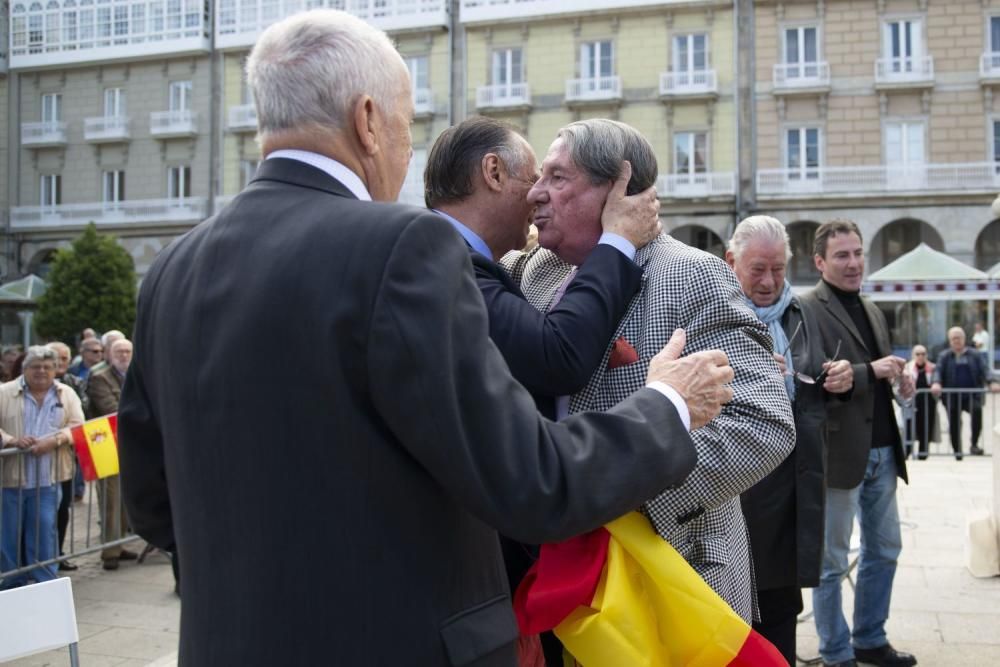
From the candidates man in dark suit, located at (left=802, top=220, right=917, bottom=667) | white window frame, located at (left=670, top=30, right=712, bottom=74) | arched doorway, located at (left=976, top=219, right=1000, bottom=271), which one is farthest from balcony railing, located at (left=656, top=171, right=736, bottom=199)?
man in dark suit, located at (left=802, top=220, right=917, bottom=667)

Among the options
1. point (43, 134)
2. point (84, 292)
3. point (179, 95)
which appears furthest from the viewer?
point (43, 134)

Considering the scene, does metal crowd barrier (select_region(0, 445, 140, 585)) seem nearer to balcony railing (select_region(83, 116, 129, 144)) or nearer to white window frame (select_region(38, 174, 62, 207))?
balcony railing (select_region(83, 116, 129, 144))

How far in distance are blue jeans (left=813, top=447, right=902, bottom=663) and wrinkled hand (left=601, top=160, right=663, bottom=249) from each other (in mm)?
2734

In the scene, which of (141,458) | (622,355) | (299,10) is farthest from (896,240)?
(141,458)

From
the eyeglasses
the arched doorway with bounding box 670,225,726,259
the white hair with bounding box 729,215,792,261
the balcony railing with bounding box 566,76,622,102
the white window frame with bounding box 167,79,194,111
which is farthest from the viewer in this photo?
the white window frame with bounding box 167,79,194,111

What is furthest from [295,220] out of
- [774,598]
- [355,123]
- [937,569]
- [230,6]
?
[230,6]

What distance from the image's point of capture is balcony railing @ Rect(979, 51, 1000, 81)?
81.4ft

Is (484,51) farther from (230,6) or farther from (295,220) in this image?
(295,220)

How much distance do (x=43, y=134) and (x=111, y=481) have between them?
2918 cm

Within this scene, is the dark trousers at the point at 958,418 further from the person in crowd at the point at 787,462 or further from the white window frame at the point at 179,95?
the white window frame at the point at 179,95

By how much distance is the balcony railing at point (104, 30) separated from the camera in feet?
102

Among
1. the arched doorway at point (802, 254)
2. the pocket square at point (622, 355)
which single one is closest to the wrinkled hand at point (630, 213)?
the pocket square at point (622, 355)

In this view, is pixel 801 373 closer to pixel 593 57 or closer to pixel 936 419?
pixel 936 419

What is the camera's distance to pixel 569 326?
1802mm
